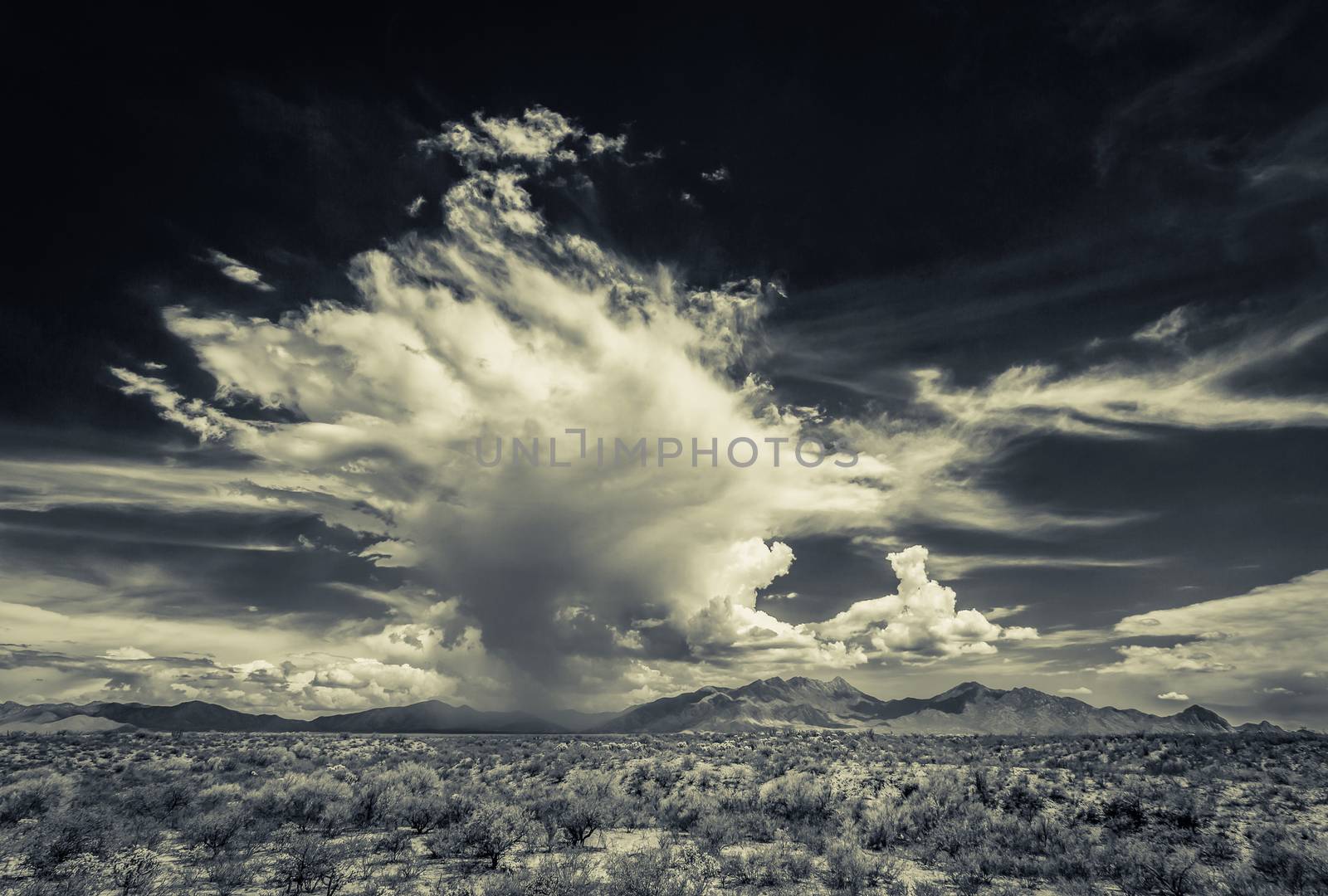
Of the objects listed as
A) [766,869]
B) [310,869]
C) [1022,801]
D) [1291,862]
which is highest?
[310,869]

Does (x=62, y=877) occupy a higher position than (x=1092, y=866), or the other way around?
(x=62, y=877)

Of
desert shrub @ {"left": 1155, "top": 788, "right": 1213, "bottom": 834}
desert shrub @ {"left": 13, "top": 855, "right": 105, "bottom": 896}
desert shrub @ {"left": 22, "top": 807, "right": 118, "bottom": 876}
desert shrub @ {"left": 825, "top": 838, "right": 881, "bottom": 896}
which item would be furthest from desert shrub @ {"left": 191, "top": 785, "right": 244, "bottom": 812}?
desert shrub @ {"left": 1155, "top": 788, "right": 1213, "bottom": 834}

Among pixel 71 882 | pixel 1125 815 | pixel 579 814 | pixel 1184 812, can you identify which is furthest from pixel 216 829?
pixel 1184 812

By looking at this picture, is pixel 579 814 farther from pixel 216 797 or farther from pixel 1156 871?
pixel 1156 871

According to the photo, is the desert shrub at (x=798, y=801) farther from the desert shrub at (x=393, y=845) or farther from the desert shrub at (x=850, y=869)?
the desert shrub at (x=393, y=845)

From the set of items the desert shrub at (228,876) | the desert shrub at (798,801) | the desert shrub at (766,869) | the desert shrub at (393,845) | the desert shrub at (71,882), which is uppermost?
the desert shrub at (71,882)

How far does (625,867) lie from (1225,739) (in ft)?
168

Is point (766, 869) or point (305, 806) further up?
point (305, 806)

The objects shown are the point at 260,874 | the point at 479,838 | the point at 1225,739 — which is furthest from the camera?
the point at 1225,739

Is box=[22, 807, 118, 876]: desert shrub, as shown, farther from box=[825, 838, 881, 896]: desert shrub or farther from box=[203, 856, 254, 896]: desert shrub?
box=[825, 838, 881, 896]: desert shrub

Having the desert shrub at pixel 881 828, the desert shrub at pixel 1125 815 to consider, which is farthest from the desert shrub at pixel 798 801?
the desert shrub at pixel 1125 815

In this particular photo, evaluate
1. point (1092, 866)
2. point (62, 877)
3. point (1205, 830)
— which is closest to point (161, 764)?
point (62, 877)

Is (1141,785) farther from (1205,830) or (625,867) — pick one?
(625,867)

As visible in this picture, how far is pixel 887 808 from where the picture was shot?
20625 millimetres
